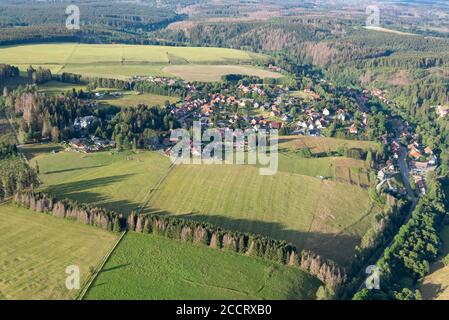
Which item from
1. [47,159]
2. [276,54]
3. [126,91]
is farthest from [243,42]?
[47,159]

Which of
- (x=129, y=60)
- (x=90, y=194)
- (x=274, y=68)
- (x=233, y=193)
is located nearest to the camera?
(x=90, y=194)

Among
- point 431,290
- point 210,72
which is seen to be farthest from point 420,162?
point 210,72

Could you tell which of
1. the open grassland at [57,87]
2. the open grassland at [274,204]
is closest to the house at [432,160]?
the open grassland at [274,204]

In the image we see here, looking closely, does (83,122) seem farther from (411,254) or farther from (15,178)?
(411,254)

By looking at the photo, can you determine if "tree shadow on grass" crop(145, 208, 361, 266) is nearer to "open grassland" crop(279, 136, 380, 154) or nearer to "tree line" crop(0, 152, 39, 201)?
"tree line" crop(0, 152, 39, 201)

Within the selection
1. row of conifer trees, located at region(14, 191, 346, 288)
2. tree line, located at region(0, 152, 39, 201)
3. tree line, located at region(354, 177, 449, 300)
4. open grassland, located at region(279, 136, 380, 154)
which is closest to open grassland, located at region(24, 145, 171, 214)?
tree line, located at region(0, 152, 39, 201)

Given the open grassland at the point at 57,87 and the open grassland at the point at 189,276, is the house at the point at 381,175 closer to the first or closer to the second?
the open grassland at the point at 189,276

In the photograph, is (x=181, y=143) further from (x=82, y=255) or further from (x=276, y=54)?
(x=276, y=54)
